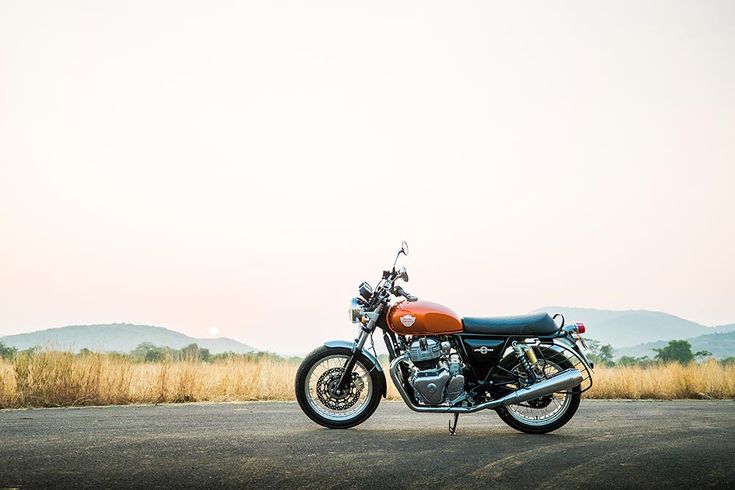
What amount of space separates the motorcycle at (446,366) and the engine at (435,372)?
11 millimetres

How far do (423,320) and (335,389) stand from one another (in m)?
1.34

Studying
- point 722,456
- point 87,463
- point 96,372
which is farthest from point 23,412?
point 722,456

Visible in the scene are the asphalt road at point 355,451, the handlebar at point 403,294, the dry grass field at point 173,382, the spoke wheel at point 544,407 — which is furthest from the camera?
the dry grass field at point 173,382

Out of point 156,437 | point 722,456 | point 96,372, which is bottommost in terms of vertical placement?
point 722,456

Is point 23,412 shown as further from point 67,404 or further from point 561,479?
point 561,479

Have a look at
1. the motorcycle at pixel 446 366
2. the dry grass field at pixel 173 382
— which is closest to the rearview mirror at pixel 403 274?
the motorcycle at pixel 446 366

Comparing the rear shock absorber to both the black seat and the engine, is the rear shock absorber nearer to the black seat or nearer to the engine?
the black seat

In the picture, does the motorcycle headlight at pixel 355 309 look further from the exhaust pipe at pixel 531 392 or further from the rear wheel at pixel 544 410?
the rear wheel at pixel 544 410

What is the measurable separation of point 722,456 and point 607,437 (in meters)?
1.32

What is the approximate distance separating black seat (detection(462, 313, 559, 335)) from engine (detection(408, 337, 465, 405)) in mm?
359

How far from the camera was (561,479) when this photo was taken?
229 inches

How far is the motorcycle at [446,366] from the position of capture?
818 centimetres

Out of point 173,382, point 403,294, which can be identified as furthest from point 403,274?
point 173,382

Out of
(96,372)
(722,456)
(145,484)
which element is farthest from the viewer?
(96,372)
